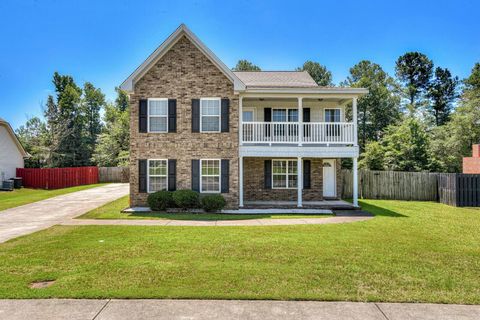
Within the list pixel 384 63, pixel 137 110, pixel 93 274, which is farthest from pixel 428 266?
pixel 384 63

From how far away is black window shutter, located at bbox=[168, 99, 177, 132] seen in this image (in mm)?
15398

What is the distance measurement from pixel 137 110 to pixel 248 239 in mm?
9708

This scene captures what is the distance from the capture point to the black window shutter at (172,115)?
50.5 feet

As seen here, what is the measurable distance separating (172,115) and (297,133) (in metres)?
6.89

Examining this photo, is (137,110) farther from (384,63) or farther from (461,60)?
(461,60)

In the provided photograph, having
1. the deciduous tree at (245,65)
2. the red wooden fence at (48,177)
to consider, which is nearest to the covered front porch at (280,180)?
Answer: the red wooden fence at (48,177)

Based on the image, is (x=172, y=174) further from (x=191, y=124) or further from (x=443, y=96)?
(x=443, y=96)

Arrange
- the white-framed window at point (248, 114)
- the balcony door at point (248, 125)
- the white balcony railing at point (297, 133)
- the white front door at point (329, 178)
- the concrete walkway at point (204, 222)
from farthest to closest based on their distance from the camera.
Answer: the white front door at point (329, 178), the white-framed window at point (248, 114), the balcony door at point (248, 125), the white balcony railing at point (297, 133), the concrete walkway at point (204, 222)

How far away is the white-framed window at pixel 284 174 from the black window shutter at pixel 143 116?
Answer: 23.7 ft

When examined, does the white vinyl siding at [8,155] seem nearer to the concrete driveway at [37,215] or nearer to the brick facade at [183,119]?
the concrete driveway at [37,215]

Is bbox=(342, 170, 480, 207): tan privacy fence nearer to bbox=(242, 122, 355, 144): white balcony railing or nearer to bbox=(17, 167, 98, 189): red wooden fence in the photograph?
bbox=(242, 122, 355, 144): white balcony railing

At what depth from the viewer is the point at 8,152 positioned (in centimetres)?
2842

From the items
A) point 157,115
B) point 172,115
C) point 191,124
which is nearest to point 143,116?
point 157,115

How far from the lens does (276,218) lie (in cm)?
1300
